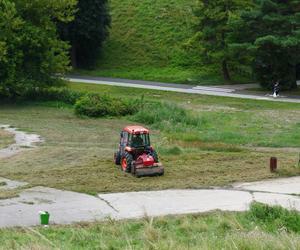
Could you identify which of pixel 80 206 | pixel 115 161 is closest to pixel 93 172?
pixel 115 161

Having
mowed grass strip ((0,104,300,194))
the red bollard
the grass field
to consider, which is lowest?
mowed grass strip ((0,104,300,194))

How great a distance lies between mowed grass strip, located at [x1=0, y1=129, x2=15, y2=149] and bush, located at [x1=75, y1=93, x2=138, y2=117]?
7.19 meters

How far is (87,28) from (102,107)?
74.2 ft

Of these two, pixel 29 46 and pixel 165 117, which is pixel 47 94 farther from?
pixel 165 117

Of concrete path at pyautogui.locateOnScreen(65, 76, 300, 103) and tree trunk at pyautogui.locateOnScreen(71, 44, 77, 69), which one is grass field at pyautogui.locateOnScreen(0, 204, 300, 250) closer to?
concrete path at pyautogui.locateOnScreen(65, 76, 300, 103)

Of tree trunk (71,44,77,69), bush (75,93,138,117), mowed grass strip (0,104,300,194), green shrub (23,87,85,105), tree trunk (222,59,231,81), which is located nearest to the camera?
mowed grass strip (0,104,300,194)

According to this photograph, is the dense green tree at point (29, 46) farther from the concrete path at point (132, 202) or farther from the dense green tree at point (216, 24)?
the concrete path at point (132, 202)

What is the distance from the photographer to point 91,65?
61.3m

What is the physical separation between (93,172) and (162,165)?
2.12 m

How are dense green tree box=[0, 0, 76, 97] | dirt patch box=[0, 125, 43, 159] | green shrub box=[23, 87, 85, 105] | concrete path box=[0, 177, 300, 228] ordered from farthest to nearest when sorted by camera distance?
green shrub box=[23, 87, 85, 105]
dense green tree box=[0, 0, 76, 97]
dirt patch box=[0, 125, 43, 159]
concrete path box=[0, 177, 300, 228]

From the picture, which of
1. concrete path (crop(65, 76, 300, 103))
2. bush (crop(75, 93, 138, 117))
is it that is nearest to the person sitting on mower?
bush (crop(75, 93, 138, 117))

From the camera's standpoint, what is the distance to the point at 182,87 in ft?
167

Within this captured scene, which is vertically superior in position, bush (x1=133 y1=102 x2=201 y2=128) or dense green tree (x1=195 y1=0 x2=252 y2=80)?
dense green tree (x1=195 y1=0 x2=252 y2=80)

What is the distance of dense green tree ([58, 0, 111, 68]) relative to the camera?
185ft
